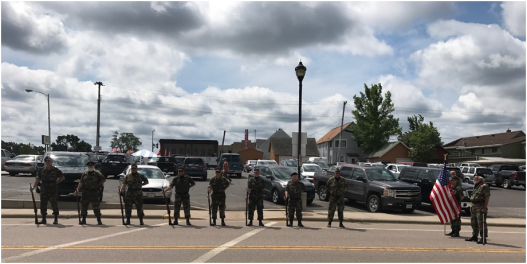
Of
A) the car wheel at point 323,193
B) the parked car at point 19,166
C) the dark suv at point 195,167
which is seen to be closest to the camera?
the car wheel at point 323,193

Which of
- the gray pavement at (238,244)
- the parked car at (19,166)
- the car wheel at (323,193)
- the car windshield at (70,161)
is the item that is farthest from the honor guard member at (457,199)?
the parked car at (19,166)

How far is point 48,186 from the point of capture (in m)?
11.9

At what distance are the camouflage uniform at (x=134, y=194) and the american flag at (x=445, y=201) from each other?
26.8ft

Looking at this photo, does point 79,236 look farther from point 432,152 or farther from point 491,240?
point 432,152

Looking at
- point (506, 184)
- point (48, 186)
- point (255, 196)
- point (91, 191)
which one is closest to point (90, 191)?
point (91, 191)

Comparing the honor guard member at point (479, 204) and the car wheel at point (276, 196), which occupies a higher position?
the honor guard member at point (479, 204)

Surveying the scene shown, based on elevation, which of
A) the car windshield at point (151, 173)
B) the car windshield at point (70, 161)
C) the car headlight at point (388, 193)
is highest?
the car windshield at point (70, 161)

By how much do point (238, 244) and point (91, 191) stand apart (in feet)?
17.6

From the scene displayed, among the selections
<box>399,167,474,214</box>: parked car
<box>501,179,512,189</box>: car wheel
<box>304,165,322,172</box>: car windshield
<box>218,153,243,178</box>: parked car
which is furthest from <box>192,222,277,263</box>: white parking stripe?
<box>501,179,512,189</box>: car wheel

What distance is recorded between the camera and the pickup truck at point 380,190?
15078mm

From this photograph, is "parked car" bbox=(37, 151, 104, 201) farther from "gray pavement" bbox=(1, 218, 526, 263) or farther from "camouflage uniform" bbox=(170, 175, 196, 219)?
"camouflage uniform" bbox=(170, 175, 196, 219)

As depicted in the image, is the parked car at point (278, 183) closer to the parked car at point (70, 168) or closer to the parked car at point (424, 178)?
the parked car at point (424, 178)

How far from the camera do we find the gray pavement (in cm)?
769

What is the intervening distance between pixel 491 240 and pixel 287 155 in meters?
64.2
